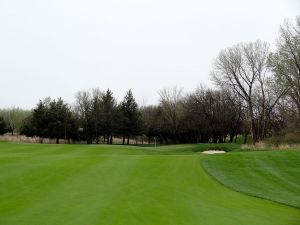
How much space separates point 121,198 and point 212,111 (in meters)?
62.0

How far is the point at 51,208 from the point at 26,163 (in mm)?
8096

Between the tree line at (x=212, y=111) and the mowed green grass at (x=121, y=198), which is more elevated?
the tree line at (x=212, y=111)

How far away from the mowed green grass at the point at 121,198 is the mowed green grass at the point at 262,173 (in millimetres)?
861

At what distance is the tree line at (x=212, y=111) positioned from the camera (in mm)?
42625

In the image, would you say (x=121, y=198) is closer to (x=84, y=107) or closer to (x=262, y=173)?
(x=262, y=173)

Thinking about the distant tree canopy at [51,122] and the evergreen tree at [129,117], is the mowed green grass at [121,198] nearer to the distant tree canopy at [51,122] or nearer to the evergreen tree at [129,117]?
the distant tree canopy at [51,122]

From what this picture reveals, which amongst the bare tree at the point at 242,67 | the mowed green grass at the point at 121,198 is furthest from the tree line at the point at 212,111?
the mowed green grass at the point at 121,198

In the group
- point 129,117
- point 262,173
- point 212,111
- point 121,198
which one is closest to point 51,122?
point 129,117

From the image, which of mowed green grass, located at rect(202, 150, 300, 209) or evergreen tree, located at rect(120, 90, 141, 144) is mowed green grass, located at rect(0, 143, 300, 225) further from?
evergreen tree, located at rect(120, 90, 141, 144)

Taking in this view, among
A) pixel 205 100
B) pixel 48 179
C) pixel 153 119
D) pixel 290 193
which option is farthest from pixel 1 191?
pixel 153 119

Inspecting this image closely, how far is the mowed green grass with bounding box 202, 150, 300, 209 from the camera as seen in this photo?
1353 centimetres

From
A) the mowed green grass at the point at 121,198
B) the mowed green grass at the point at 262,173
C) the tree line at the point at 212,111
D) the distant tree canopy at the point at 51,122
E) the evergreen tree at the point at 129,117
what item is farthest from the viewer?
the evergreen tree at the point at 129,117

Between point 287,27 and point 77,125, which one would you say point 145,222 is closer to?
point 287,27

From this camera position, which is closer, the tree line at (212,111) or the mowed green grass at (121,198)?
the mowed green grass at (121,198)
